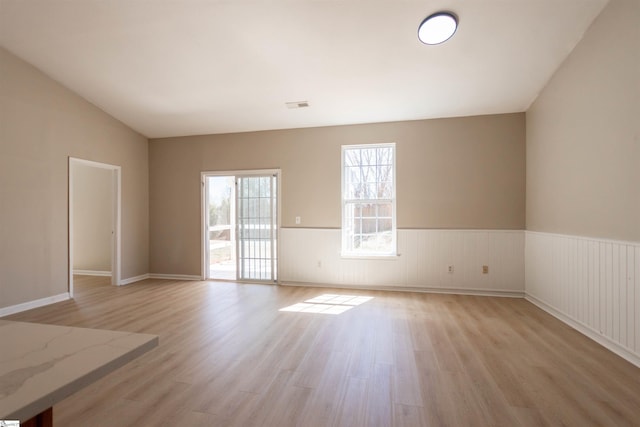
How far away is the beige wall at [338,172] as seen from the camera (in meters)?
4.45

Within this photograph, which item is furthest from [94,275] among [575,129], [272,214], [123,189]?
Result: [575,129]

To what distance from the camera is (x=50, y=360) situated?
741mm

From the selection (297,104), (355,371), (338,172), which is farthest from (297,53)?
(355,371)

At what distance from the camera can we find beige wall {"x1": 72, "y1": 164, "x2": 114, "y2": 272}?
5918mm

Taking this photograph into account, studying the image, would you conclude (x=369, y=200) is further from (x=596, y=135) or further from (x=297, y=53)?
(x=596, y=135)

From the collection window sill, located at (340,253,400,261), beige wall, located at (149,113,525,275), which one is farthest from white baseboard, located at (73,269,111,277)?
window sill, located at (340,253,400,261)

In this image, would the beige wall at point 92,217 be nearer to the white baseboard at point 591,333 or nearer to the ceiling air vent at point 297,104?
the ceiling air vent at point 297,104

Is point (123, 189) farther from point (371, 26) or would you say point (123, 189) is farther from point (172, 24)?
point (371, 26)

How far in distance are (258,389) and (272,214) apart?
347 centimetres

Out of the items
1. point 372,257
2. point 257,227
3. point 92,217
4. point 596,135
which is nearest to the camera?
point 596,135

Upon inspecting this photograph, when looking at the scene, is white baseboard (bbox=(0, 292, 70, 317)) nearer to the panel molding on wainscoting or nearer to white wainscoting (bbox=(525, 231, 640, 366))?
the panel molding on wainscoting

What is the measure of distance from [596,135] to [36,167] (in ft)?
21.2

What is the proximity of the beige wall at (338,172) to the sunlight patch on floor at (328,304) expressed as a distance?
1.23 metres

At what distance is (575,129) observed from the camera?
3.17 metres
